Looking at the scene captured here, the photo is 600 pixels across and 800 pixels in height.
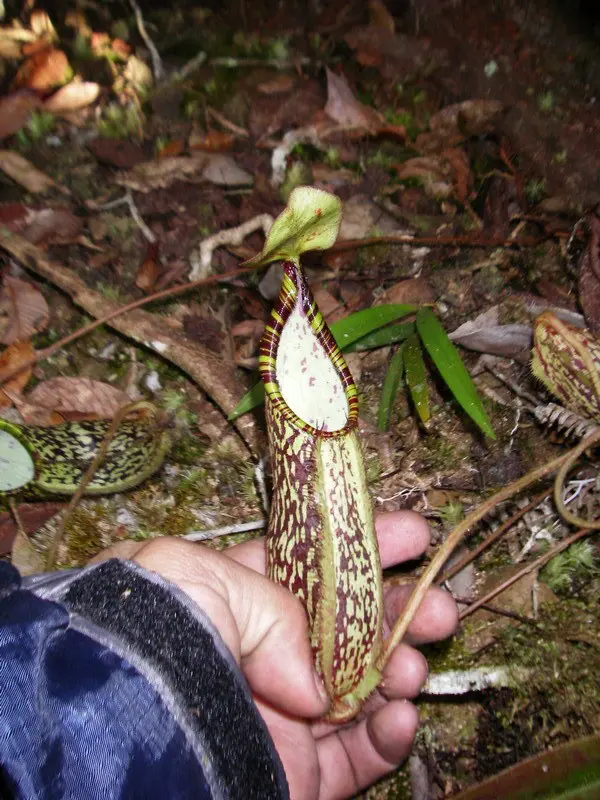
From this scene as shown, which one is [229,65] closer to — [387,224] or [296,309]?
[387,224]

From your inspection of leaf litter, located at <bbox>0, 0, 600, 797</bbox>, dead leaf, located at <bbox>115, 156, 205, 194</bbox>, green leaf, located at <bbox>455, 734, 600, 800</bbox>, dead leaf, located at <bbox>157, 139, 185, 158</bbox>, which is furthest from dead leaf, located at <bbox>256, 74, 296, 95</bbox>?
green leaf, located at <bbox>455, 734, 600, 800</bbox>

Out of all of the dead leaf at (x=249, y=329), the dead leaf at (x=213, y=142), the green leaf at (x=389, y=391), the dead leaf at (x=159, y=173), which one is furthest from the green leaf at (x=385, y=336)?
the dead leaf at (x=213, y=142)

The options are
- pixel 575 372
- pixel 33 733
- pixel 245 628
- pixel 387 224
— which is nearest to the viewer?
pixel 33 733

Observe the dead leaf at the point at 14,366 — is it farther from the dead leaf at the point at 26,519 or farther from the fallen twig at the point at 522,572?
the fallen twig at the point at 522,572

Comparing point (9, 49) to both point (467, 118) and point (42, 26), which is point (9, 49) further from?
point (467, 118)

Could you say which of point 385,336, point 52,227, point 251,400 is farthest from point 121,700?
point 52,227

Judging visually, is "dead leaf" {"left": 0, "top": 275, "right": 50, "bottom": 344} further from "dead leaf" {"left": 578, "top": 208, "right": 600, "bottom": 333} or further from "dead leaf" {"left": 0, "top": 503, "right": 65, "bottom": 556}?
"dead leaf" {"left": 578, "top": 208, "right": 600, "bottom": 333}

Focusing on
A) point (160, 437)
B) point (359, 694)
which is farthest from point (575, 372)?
point (160, 437)
